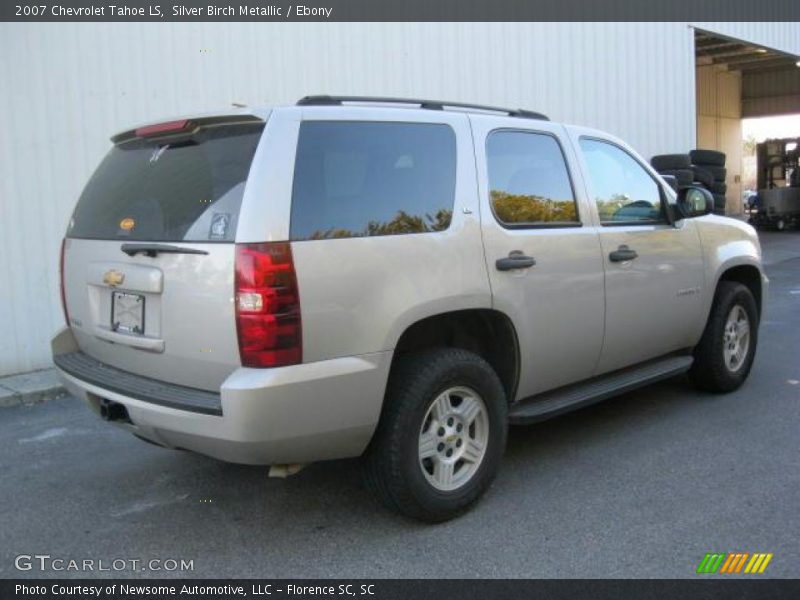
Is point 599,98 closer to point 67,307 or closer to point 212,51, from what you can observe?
point 212,51

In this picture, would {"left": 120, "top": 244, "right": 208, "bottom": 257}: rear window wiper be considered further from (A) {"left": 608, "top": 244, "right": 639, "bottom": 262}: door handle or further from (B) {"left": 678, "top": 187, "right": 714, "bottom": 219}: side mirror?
(B) {"left": 678, "top": 187, "right": 714, "bottom": 219}: side mirror

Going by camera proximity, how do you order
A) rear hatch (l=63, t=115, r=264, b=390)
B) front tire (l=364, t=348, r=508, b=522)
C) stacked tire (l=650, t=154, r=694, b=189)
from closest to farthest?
rear hatch (l=63, t=115, r=264, b=390), front tire (l=364, t=348, r=508, b=522), stacked tire (l=650, t=154, r=694, b=189)

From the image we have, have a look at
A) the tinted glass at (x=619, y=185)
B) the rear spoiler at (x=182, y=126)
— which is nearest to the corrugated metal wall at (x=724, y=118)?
the tinted glass at (x=619, y=185)

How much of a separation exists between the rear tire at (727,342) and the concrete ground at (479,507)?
314mm

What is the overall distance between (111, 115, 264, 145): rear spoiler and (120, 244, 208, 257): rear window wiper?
58 centimetres

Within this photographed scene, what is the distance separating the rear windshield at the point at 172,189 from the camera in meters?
3.19

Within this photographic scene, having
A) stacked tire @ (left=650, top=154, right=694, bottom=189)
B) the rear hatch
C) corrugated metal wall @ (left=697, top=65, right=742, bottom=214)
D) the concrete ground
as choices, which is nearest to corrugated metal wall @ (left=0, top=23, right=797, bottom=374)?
the concrete ground

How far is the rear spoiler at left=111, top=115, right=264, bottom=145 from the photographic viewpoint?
3.32m

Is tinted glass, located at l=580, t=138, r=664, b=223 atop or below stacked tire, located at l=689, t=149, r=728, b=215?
below

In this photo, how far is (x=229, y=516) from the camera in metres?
3.88

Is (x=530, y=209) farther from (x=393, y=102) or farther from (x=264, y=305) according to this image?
(x=264, y=305)

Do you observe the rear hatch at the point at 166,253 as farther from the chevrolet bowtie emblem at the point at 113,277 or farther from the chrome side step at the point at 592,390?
the chrome side step at the point at 592,390
